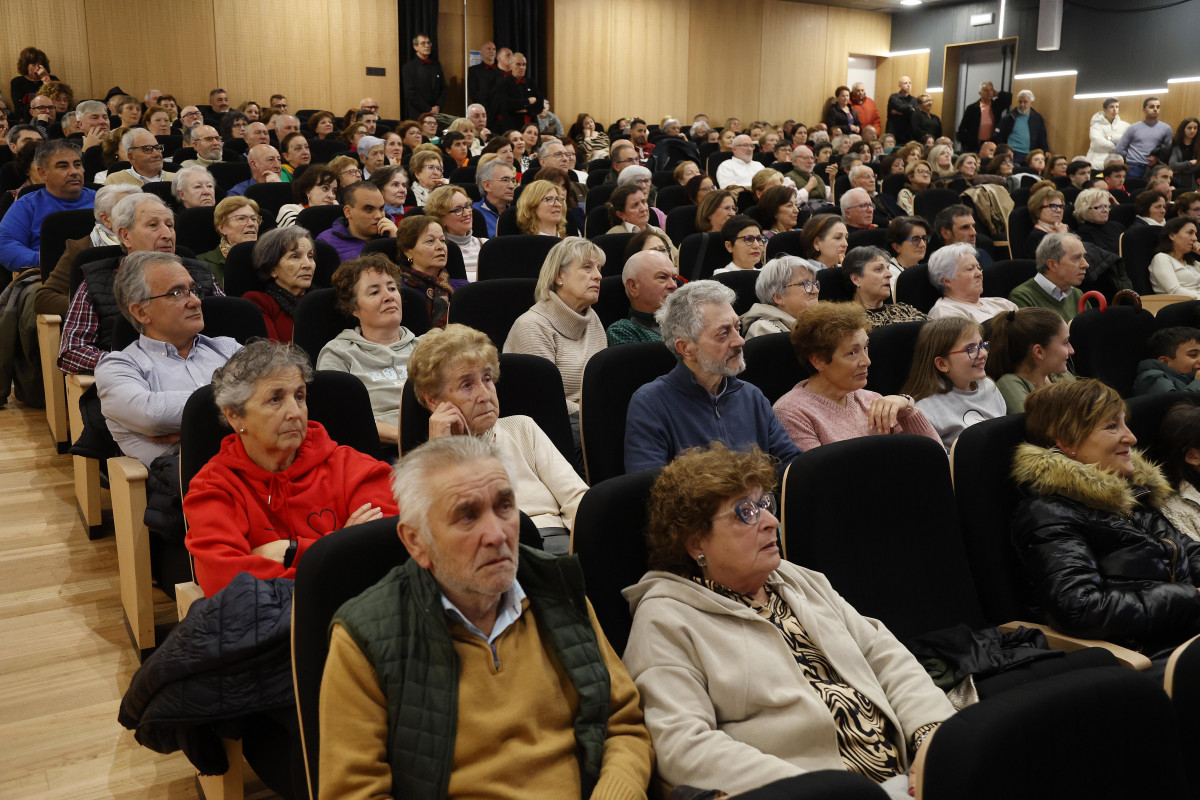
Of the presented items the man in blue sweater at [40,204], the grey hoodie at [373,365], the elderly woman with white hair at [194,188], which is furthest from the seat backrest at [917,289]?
the man in blue sweater at [40,204]

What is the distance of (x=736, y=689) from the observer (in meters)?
1.54

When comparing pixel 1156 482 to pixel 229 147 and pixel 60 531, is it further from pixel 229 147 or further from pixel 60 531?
pixel 229 147

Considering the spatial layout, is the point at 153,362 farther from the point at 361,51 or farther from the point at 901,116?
the point at 901,116

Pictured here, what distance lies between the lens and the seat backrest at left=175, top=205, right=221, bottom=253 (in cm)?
421

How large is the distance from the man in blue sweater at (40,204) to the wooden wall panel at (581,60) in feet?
27.1

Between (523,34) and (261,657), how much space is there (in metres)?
11.5

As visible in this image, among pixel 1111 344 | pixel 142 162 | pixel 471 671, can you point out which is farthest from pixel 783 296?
pixel 142 162

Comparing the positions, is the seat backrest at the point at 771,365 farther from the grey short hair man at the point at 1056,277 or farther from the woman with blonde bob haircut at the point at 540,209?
the woman with blonde bob haircut at the point at 540,209

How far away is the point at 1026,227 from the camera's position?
580 centimetres

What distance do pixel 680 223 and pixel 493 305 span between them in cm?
A: 227

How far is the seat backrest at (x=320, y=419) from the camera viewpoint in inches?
81.9

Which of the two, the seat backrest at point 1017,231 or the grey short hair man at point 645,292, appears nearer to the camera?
the grey short hair man at point 645,292

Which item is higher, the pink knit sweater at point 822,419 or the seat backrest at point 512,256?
the seat backrest at point 512,256

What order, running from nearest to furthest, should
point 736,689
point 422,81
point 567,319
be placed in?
point 736,689 → point 567,319 → point 422,81
